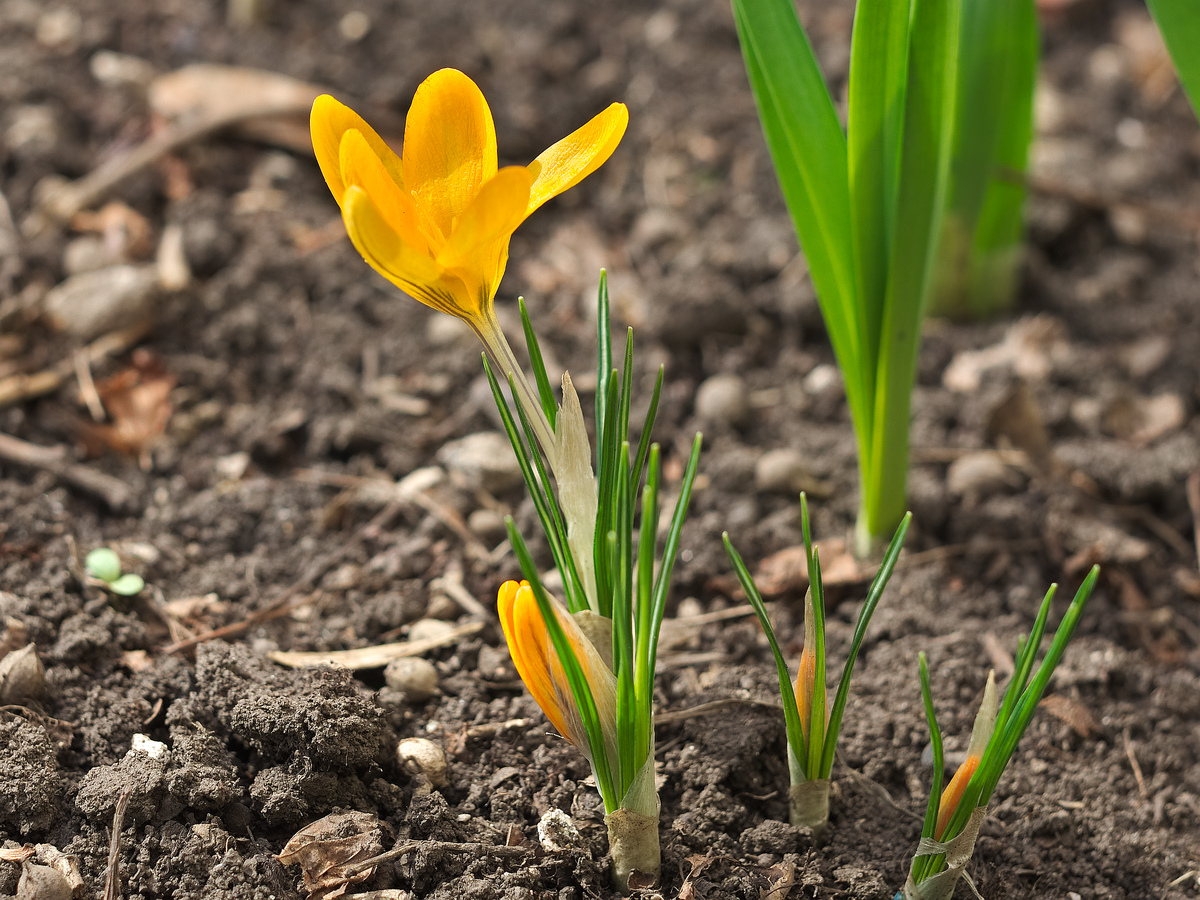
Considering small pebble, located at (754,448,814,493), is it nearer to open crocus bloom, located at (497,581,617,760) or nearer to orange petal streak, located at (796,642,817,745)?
orange petal streak, located at (796,642,817,745)

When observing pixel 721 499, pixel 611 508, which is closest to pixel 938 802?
pixel 611 508

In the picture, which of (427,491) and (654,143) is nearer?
(427,491)

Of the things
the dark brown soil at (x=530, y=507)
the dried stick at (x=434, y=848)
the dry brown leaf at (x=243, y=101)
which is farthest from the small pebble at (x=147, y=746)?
the dry brown leaf at (x=243, y=101)

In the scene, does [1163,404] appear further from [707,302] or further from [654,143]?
[654,143]

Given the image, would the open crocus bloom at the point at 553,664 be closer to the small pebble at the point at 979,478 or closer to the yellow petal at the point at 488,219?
the yellow petal at the point at 488,219

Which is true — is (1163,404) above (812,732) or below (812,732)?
below

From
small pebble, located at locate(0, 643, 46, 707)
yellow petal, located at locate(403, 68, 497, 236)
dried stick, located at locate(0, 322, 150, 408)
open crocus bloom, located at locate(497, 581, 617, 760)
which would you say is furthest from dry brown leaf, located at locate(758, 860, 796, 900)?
dried stick, located at locate(0, 322, 150, 408)

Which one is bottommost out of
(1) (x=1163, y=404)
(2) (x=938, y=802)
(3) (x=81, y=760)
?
(1) (x=1163, y=404)
